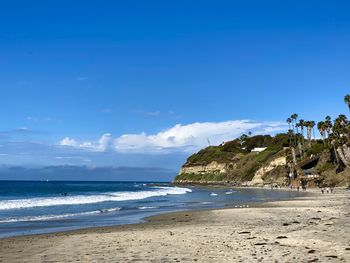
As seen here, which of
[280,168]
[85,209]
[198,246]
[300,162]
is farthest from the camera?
[280,168]

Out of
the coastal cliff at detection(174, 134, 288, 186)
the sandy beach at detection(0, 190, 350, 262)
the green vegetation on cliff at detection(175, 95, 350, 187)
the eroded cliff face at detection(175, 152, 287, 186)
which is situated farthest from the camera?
the eroded cliff face at detection(175, 152, 287, 186)

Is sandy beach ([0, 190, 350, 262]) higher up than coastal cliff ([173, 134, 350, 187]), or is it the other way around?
coastal cliff ([173, 134, 350, 187])

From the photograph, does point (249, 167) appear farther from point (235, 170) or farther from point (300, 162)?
point (300, 162)

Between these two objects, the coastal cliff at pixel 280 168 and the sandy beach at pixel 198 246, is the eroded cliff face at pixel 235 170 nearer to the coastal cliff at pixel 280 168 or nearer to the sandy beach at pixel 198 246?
the coastal cliff at pixel 280 168

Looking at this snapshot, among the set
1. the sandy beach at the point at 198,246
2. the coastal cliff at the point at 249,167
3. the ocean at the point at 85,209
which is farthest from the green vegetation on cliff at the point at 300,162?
the sandy beach at the point at 198,246

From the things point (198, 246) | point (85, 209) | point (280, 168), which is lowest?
point (85, 209)

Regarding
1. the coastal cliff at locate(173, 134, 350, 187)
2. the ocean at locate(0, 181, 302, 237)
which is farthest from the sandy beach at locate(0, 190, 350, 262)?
the coastal cliff at locate(173, 134, 350, 187)

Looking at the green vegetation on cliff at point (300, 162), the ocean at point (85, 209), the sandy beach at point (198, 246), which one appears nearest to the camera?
the sandy beach at point (198, 246)

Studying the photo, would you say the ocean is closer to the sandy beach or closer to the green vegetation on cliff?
the sandy beach

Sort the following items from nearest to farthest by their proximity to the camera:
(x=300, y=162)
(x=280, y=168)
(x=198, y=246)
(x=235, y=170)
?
(x=198, y=246), (x=300, y=162), (x=280, y=168), (x=235, y=170)

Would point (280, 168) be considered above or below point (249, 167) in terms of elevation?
below

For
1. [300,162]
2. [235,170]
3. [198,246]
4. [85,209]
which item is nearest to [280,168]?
[300,162]

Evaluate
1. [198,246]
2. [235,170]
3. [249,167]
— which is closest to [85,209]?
[198,246]

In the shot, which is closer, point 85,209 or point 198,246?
point 198,246
